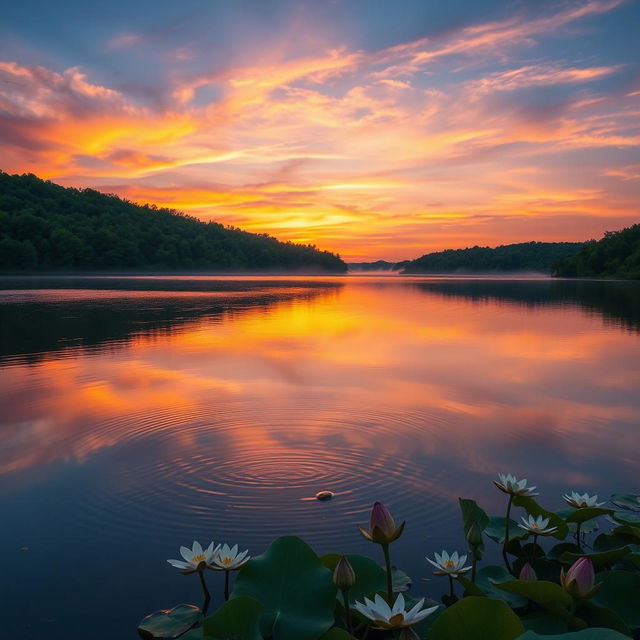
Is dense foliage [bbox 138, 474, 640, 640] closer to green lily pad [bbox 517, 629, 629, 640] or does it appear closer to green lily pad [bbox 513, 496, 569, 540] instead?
green lily pad [bbox 517, 629, 629, 640]

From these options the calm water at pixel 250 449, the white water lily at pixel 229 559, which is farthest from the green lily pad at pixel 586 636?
the calm water at pixel 250 449

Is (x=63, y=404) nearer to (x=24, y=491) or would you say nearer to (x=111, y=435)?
(x=111, y=435)

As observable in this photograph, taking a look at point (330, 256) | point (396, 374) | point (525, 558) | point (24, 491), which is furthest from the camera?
point (330, 256)

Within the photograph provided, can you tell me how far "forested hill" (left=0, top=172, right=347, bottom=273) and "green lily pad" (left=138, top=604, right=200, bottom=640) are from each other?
85099mm

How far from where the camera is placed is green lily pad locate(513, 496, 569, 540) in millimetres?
3215

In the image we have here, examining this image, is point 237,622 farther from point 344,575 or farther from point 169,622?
point 169,622

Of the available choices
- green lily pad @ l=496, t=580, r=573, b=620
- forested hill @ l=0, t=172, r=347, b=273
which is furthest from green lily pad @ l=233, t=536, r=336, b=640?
forested hill @ l=0, t=172, r=347, b=273

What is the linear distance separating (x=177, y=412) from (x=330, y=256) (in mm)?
173548

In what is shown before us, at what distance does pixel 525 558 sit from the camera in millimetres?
3275

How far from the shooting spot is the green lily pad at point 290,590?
86.5 inches

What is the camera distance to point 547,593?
89.0 inches

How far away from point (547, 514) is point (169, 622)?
216 centimetres

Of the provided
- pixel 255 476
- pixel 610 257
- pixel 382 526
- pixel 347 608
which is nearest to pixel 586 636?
pixel 382 526

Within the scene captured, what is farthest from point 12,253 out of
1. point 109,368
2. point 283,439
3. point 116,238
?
point 283,439
